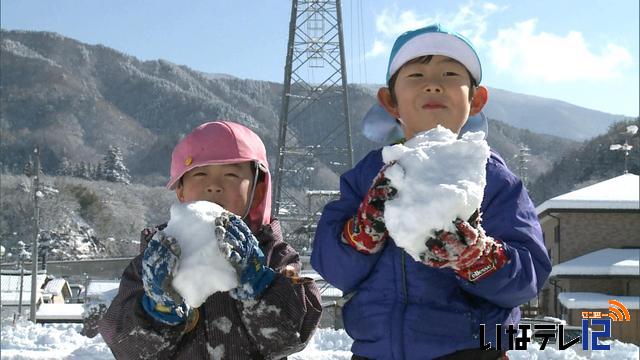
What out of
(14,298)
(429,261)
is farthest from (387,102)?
(14,298)

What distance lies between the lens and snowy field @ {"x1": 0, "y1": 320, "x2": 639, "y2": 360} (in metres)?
7.15

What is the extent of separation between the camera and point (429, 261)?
1442 mm

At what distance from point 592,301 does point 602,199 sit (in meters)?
2.97

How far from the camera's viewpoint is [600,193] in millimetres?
15758

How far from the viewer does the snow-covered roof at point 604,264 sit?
13.8m

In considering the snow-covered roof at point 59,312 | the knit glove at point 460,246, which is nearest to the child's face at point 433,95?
the knit glove at point 460,246

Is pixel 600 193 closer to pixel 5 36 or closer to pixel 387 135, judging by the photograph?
pixel 387 135

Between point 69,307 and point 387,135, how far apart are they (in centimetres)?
2360

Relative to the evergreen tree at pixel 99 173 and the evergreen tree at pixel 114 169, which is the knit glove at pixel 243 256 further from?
the evergreen tree at pixel 99 173

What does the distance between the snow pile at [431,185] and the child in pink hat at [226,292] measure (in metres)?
0.49

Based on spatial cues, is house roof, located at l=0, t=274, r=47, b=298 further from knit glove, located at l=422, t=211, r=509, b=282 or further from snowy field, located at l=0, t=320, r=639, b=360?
knit glove, located at l=422, t=211, r=509, b=282

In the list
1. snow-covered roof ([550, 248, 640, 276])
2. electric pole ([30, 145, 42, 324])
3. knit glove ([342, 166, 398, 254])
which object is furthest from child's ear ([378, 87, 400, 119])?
electric pole ([30, 145, 42, 324])

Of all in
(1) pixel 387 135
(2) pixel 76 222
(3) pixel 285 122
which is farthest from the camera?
(2) pixel 76 222

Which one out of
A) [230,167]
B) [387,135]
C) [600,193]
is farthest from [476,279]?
[600,193]
